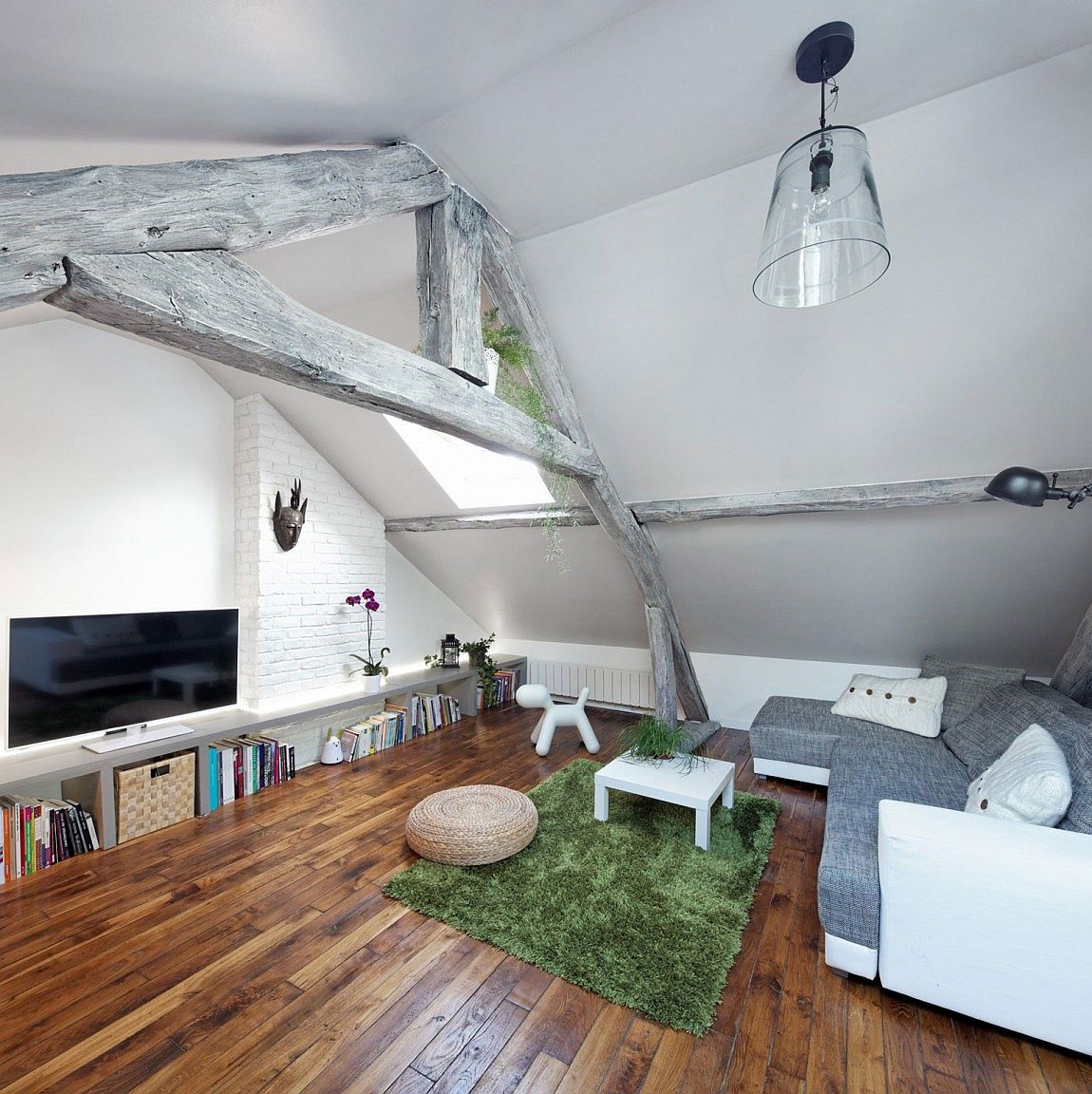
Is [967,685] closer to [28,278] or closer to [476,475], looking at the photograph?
[476,475]

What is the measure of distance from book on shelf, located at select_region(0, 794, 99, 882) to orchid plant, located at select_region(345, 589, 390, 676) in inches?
66.8

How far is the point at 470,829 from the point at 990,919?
5.93 feet

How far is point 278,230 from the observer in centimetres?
140

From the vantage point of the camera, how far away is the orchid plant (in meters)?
4.05

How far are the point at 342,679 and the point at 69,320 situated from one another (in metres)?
2.62

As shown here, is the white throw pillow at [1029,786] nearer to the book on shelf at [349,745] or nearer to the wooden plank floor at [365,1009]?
the wooden plank floor at [365,1009]

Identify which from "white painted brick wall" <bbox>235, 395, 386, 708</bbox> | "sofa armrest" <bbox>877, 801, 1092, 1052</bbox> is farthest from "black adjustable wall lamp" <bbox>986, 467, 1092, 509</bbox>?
"white painted brick wall" <bbox>235, 395, 386, 708</bbox>

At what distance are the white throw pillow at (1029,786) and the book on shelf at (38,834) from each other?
3746 millimetres

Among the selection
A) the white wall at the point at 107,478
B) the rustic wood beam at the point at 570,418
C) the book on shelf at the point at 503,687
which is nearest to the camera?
the rustic wood beam at the point at 570,418

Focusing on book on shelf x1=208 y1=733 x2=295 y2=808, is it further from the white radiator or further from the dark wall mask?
the white radiator

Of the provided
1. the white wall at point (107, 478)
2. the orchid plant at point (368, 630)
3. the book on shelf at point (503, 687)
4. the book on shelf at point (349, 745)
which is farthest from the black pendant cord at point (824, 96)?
the book on shelf at point (503, 687)

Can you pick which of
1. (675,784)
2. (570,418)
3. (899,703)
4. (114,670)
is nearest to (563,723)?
(675,784)

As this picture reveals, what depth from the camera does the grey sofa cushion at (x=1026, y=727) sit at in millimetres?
1861

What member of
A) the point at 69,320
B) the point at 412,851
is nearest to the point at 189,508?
the point at 69,320
